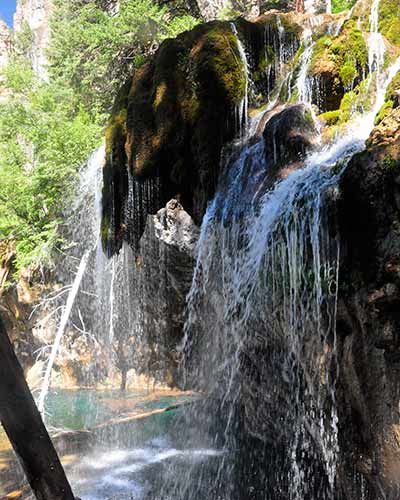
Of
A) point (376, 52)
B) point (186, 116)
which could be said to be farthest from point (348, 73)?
point (186, 116)

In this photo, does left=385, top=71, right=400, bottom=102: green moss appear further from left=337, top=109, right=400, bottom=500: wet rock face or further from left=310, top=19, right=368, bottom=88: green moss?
left=310, top=19, right=368, bottom=88: green moss

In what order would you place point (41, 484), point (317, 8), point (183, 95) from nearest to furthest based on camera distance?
point (41, 484), point (183, 95), point (317, 8)

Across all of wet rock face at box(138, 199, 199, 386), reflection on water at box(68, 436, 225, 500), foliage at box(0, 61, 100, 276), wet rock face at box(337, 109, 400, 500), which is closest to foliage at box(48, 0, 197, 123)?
foliage at box(0, 61, 100, 276)

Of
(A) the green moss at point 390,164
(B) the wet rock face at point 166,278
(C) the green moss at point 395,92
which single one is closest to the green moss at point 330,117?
(C) the green moss at point 395,92

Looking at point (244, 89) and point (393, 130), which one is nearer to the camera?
point (393, 130)

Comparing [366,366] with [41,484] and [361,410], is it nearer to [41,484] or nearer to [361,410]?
[361,410]

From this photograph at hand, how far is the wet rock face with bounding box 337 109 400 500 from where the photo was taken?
3812 millimetres

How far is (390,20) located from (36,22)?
47.2 meters

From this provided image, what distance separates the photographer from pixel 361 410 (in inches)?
171

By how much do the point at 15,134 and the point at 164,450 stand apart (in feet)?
51.9

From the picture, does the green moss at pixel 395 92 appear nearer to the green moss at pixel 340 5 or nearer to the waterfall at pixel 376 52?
the waterfall at pixel 376 52

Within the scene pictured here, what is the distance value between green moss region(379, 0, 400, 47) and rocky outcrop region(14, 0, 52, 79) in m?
36.3

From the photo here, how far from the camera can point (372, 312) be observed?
3.91 m

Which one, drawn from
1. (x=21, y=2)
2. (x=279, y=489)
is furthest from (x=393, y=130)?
(x=21, y=2)
